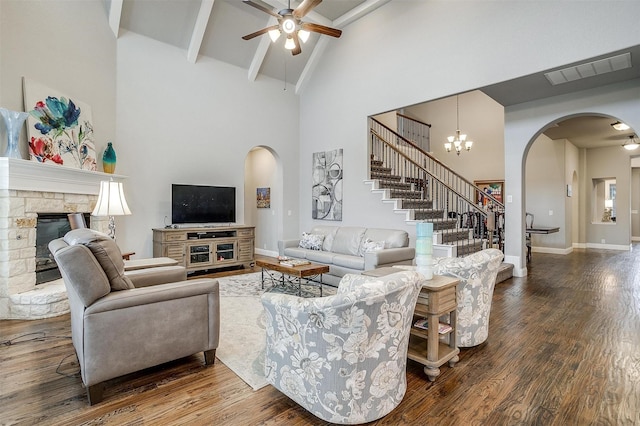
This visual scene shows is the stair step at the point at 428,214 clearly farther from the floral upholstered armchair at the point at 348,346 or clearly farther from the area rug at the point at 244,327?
the floral upholstered armchair at the point at 348,346

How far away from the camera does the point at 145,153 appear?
597cm

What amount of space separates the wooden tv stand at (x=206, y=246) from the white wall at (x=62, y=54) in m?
1.58

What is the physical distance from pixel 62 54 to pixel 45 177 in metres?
1.83

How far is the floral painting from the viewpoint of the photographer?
4.07 meters

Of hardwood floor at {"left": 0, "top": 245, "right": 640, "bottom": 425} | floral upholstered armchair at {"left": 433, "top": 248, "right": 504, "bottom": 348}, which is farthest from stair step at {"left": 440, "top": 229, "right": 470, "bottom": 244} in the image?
floral upholstered armchair at {"left": 433, "top": 248, "right": 504, "bottom": 348}

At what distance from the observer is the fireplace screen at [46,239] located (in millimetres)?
4094

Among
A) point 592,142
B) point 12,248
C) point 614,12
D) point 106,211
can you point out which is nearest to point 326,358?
point 106,211

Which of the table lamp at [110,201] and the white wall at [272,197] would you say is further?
the white wall at [272,197]

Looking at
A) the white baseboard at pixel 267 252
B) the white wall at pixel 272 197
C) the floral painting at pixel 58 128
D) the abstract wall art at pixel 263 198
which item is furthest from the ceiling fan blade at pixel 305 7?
the white baseboard at pixel 267 252

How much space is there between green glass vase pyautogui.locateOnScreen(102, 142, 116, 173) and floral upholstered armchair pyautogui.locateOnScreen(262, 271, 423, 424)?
179 inches

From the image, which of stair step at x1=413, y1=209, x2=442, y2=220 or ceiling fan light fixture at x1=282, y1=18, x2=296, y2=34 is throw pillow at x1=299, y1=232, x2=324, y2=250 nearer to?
stair step at x1=413, y1=209, x2=442, y2=220

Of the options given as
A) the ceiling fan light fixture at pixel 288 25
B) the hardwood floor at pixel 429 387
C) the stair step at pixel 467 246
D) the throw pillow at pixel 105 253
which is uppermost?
the ceiling fan light fixture at pixel 288 25

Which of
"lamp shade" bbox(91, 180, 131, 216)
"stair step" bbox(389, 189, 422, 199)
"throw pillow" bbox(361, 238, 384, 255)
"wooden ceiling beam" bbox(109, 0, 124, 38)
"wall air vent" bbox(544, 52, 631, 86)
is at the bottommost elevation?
"throw pillow" bbox(361, 238, 384, 255)

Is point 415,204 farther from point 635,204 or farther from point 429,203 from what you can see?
point 635,204
